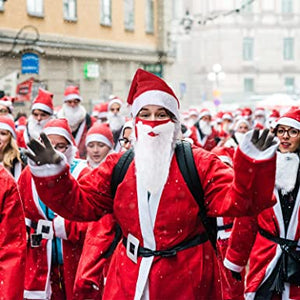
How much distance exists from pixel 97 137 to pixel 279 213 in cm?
269

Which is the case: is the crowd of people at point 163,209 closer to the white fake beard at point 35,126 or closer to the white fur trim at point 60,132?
the white fur trim at point 60,132

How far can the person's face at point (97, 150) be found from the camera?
7.50 metres

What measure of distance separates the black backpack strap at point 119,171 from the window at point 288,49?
60739 mm

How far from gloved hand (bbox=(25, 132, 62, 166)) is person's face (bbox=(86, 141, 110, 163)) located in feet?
11.7

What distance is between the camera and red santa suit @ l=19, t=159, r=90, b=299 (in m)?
5.91

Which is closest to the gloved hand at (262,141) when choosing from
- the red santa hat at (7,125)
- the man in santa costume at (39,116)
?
the red santa hat at (7,125)

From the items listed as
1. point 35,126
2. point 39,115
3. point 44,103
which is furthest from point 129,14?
point 35,126

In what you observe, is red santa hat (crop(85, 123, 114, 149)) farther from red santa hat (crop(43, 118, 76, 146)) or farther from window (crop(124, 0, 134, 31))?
window (crop(124, 0, 134, 31))

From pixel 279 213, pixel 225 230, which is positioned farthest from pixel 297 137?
pixel 225 230

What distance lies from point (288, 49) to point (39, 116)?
184 ft

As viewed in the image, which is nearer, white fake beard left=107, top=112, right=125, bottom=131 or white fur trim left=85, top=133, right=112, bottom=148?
white fur trim left=85, top=133, right=112, bottom=148

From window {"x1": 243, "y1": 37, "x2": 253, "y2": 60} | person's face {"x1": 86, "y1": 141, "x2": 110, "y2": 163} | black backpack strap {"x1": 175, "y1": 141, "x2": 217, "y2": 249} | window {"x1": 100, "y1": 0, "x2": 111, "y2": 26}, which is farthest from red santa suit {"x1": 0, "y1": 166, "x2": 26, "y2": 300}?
window {"x1": 243, "y1": 37, "x2": 253, "y2": 60}

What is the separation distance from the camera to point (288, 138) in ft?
19.7

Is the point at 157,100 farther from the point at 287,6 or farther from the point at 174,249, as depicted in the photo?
the point at 287,6
